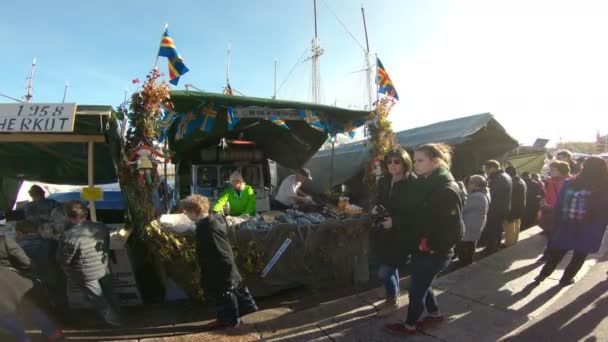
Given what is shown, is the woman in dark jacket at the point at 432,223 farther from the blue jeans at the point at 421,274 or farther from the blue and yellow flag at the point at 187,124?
the blue and yellow flag at the point at 187,124

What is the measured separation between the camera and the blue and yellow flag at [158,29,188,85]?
23.2 ft

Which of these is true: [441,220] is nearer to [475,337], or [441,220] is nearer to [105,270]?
[475,337]

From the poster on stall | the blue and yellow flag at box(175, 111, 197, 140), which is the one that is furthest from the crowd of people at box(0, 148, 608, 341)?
the blue and yellow flag at box(175, 111, 197, 140)

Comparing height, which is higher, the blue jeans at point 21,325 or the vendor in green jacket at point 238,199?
the vendor in green jacket at point 238,199

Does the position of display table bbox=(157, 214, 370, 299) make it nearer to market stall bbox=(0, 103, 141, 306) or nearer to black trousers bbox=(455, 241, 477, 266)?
market stall bbox=(0, 103, 141, 306)

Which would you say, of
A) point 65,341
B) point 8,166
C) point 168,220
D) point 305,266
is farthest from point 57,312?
point 8,166

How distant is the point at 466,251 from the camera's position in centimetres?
559

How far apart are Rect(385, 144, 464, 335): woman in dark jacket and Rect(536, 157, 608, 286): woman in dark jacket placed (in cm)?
227

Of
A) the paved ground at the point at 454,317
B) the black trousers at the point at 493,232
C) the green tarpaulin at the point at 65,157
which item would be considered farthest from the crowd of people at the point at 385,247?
the black trousers at the point at 493,232

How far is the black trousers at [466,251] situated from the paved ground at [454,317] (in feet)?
1.95

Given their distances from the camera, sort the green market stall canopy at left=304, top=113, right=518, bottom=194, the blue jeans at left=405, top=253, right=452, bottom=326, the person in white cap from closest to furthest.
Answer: the blue jeans at left=405, top=253, right=452, bottom=326
the person in white cap
the green market stall canopy at left=304, top=113, right=518, bottom=194

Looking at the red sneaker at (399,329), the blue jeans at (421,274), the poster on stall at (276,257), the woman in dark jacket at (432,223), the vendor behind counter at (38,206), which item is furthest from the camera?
the vendor behind counter at (38,206)

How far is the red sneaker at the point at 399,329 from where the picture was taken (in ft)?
11.2

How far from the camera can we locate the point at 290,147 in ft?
27.6
